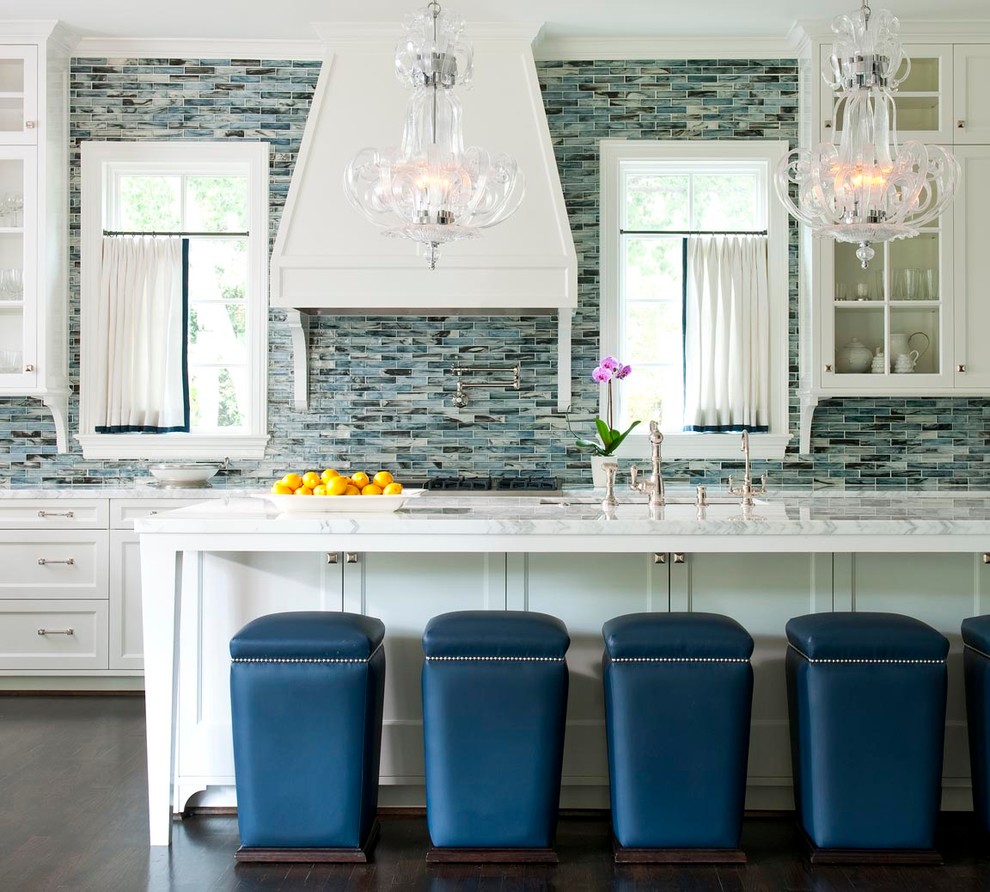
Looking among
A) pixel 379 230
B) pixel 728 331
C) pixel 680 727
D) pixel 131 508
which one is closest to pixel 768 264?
pixel 728 331

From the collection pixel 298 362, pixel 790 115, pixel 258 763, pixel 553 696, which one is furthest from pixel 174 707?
pixel 790 115

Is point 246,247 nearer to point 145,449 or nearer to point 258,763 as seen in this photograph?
point 145,449

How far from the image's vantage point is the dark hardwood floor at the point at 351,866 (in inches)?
93.2

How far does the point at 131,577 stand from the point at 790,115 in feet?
12.4

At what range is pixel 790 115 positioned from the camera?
15.3 ft

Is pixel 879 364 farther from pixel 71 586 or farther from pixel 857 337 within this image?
pixel 71 586

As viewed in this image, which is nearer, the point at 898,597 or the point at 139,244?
the point at 898,597

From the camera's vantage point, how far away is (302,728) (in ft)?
7.91

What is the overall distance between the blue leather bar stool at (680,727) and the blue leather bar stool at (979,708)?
0.62 m

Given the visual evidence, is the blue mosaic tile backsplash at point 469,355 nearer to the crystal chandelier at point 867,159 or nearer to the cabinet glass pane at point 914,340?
the cabinet glass pane at point 914,340

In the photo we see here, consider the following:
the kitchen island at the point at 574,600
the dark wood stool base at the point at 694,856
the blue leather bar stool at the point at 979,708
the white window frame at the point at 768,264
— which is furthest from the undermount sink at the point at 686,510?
the white window frame at the point at 768,264

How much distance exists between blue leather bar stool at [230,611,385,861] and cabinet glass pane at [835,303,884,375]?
2881 millimetres

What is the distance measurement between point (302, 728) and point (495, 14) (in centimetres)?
322

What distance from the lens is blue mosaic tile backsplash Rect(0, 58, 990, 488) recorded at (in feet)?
15.3
